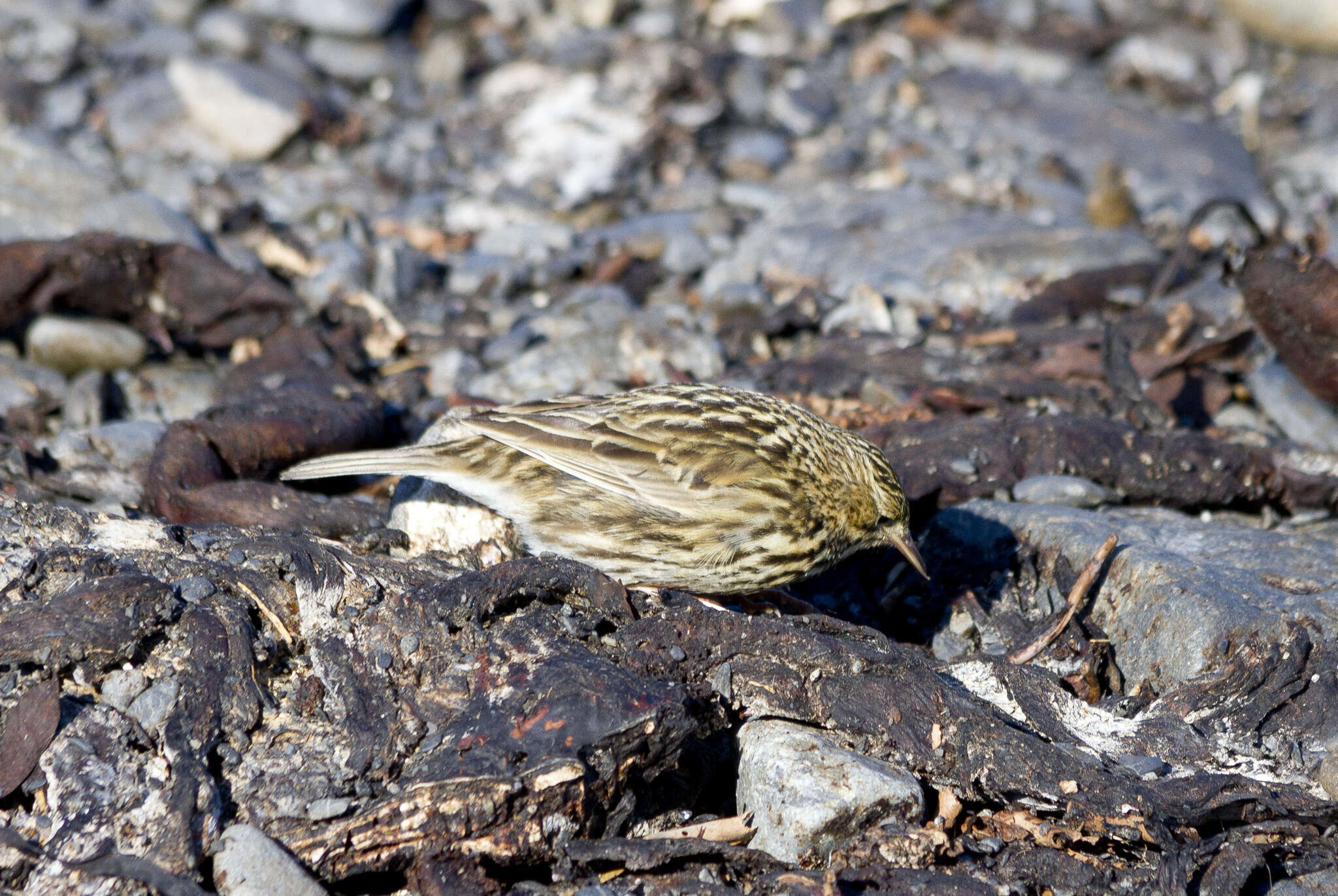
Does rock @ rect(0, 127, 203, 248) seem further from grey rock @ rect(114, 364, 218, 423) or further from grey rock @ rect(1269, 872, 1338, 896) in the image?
grey rock @ rect(1269, 872, 1338, 896)

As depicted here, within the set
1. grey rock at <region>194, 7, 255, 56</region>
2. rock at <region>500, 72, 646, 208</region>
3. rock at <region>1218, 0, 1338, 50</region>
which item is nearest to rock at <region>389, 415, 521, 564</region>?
rock at <region>500, 72, 646, 208</region>

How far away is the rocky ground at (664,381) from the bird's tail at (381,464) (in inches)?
8.6

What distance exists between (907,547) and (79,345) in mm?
5072

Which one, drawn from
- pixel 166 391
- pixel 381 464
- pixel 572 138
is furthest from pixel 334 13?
pixel 381 464

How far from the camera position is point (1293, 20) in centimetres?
1384

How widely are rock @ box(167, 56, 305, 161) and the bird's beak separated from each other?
775 centimetres

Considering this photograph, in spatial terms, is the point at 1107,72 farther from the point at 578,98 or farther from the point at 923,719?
the point at 923,719

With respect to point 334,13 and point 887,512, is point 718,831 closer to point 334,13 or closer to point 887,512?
point 887,512

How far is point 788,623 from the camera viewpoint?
452 centimetres

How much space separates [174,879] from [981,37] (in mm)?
12660

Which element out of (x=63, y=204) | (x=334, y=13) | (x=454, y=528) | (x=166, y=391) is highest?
(x=334, y=13)

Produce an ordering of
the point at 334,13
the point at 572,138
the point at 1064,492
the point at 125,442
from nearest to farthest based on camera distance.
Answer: the point at 1064,492
the point at 125,442
the point at 572,138
the point at 334,13

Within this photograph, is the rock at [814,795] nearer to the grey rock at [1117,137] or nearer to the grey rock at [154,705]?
the grey rock at [154,705]

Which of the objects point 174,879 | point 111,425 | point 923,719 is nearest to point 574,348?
point 111,425
